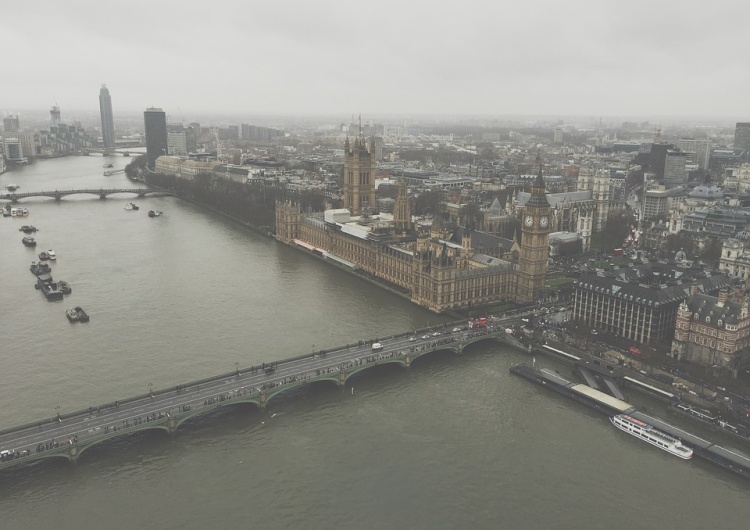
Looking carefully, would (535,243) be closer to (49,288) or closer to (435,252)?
(435,252)

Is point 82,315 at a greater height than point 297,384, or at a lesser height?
greater

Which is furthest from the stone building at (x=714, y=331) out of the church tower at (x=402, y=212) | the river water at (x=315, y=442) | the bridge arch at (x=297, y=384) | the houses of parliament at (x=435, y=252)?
the church tower at (x=402, y=212)

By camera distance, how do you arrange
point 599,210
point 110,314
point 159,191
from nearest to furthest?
point 110,314, point 599,210, point 159,191

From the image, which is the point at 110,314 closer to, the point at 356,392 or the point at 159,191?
the point at 356,392

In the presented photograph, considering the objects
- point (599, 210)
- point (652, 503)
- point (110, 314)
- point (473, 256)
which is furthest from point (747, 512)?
point (599, 210)

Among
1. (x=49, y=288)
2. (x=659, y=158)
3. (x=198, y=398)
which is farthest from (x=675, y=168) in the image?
(x=198, y=398)

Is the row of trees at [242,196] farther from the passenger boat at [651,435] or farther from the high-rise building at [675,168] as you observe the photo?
the high-rise building at [675,168]
